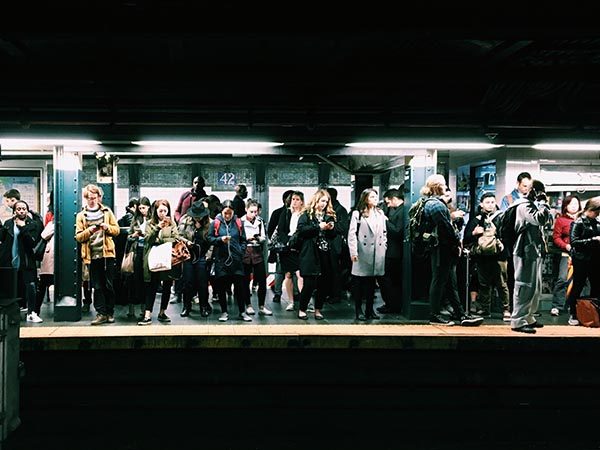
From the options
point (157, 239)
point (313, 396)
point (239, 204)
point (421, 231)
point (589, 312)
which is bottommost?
point (313, 396)

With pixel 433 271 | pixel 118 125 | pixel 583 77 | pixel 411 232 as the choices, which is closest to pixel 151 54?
pixel 118 125

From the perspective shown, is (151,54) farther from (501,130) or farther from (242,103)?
(501,130)

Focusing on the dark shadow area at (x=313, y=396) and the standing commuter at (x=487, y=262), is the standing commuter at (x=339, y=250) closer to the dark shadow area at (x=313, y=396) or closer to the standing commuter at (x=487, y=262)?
the standing commuter at (x=487, y=262)

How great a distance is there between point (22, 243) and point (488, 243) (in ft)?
21.6

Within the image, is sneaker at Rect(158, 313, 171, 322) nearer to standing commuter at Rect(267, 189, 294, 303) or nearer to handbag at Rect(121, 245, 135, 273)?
handbag at Rect(121, 245, 135, 273)

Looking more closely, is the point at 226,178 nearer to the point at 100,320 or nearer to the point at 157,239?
the point at 157,239

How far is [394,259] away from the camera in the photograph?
869 centimetres

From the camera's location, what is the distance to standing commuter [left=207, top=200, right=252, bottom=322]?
780 cm

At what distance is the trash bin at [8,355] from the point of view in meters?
3.92

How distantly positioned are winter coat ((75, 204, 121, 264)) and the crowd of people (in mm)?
14

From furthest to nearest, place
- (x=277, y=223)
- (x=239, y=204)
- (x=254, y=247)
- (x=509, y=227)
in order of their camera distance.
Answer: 1. (x=239, y=204)
2. (x=277, y=223)
3. (x=254, y=247)
4. (x=509, y=227)

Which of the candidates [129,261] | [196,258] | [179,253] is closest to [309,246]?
[196,258]

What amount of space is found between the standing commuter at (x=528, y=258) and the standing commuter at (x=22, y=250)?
6454mm

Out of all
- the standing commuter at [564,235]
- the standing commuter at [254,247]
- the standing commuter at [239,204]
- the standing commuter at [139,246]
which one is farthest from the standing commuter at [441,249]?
the standing commuter at [139,246]
